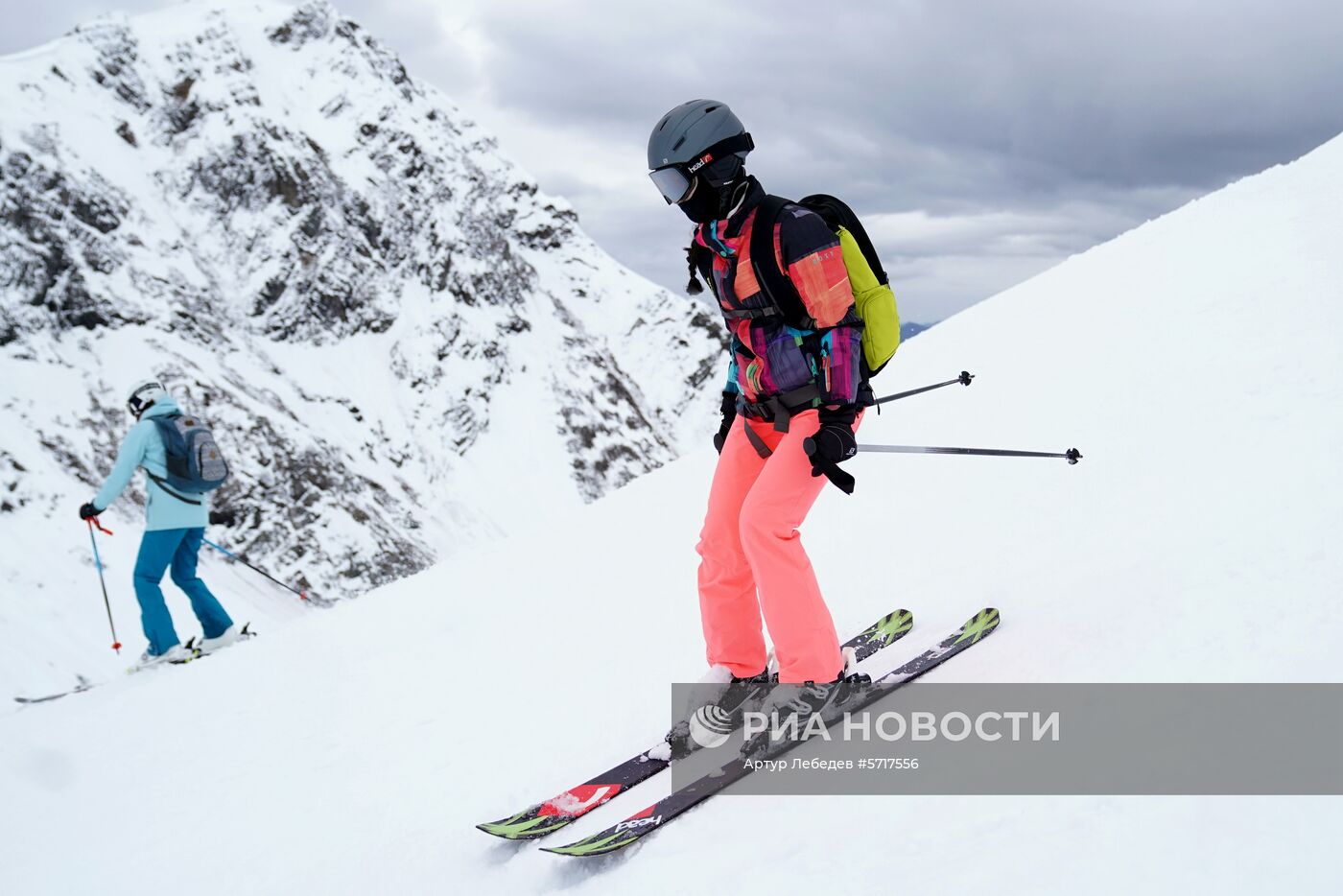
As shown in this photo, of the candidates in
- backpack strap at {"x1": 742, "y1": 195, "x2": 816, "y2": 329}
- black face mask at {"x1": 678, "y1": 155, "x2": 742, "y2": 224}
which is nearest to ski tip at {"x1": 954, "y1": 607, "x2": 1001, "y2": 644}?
backpack strap at {"x1": 742, "y1": 195, "x2": 816, "y2": 329}

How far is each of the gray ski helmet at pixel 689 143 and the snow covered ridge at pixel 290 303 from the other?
2311cm

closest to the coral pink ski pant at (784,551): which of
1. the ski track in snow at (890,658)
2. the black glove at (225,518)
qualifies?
the ski track in snow at (890,658)

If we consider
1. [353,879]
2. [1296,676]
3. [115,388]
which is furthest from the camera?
[115,388]

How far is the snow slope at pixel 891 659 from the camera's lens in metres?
2.73

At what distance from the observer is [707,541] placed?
4.25 meters

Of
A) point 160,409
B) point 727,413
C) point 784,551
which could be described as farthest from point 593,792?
point 160,409

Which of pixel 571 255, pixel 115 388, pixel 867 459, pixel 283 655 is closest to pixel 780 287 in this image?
pixel 867 459

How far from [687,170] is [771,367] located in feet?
3.31

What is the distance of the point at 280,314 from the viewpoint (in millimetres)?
78000

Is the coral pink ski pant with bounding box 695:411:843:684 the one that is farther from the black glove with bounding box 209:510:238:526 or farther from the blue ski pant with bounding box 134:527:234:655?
the black glove with bounding box 209:510:238:526

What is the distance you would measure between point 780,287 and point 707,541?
4.28 feet

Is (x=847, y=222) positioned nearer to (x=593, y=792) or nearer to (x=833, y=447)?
(x=833, y=447)

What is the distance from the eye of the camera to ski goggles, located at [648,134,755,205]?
12.9 feet

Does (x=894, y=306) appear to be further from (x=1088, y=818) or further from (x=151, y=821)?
(x=151, y=821)
